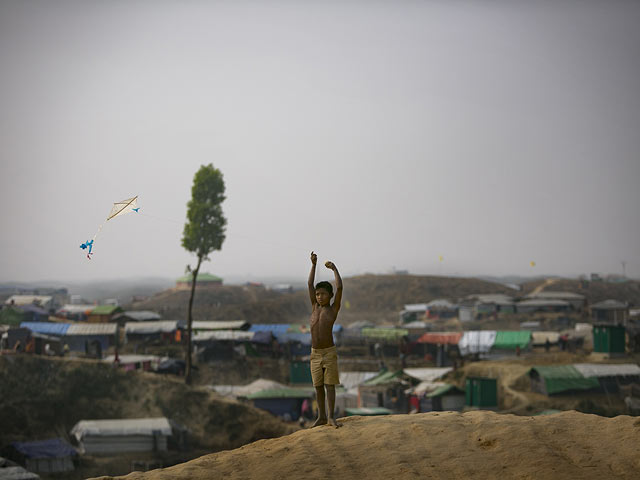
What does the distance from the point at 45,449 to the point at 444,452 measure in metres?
20.0

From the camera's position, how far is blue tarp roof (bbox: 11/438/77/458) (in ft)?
75.4

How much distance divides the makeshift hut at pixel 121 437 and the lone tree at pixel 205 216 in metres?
13.1

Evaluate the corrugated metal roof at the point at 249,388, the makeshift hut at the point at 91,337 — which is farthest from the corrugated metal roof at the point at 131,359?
the corrugated metal roof at the point at 249,388

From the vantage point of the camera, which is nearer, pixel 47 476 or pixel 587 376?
pixel 47 476

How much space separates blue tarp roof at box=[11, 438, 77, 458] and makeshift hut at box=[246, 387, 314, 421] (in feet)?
27.7

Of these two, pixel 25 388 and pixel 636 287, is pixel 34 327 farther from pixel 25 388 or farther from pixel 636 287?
pixel 636 287

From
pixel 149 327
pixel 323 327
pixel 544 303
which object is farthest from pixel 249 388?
pixel 544 303

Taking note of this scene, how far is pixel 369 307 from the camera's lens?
6500cm

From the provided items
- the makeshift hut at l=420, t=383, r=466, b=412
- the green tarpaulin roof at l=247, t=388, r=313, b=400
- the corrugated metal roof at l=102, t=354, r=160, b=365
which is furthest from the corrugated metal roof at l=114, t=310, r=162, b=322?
the makeshift hut at l=420, t=383, r=466, b=412

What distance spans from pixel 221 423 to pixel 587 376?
15384mm

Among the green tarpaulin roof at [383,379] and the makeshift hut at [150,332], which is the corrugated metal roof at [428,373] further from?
the makeshift hut at [150,332]

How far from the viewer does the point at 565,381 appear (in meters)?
28.4

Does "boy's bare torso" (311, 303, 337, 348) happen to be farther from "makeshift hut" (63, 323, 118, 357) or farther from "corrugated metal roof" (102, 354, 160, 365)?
"makeshift hut" (63, 323, 118, 357)

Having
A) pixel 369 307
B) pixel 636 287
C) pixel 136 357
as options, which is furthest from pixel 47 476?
pixel 636 287
